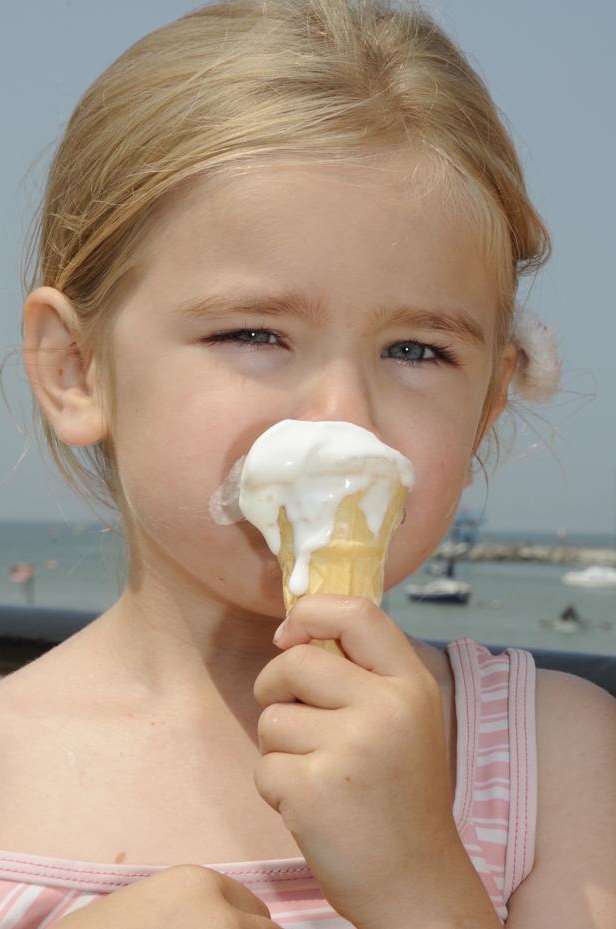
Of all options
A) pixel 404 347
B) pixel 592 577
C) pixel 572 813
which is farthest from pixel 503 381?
pixel 592 577

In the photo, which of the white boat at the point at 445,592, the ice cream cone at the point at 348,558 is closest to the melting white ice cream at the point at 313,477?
the ice cream cone at the point at 348,558

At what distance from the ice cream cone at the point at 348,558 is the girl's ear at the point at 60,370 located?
52cm

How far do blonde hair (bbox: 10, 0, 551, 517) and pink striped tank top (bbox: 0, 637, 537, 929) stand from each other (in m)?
0.43

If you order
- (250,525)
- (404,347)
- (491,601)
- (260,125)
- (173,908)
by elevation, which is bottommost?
(491,601)

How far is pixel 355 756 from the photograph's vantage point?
1268 millimetres

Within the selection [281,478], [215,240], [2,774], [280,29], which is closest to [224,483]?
[281,478]

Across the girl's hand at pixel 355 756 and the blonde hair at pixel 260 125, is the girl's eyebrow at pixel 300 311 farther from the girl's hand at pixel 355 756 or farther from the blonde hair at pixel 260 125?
the girl's hand at pixel 355 756

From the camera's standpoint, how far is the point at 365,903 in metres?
1.29

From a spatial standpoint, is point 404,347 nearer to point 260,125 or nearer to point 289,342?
point 289,342

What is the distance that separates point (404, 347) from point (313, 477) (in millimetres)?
272

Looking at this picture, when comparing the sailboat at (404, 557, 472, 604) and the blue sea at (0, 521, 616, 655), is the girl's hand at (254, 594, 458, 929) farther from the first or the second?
the sailboat at (404, 557, 472, 604)

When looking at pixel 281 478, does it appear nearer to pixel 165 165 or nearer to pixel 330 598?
pixel 330 598

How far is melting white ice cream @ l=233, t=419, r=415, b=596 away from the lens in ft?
4.59

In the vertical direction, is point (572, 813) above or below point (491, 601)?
above
